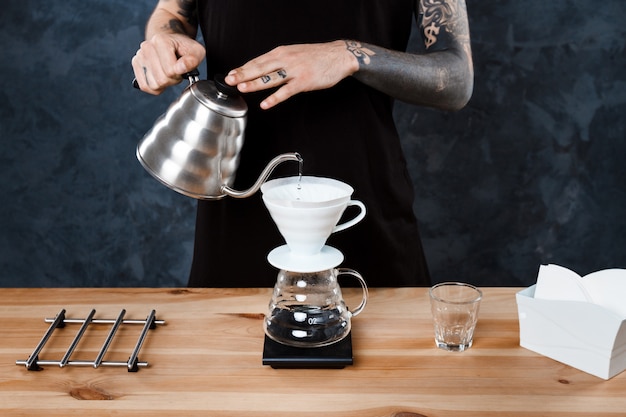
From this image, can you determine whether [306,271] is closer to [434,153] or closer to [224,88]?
[224,88]

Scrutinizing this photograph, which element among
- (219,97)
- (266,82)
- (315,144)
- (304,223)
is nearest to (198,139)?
(219,97)

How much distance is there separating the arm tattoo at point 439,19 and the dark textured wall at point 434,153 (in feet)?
3.26

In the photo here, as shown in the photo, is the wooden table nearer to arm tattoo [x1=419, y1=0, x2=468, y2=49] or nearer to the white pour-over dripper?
the white pour-over dripper

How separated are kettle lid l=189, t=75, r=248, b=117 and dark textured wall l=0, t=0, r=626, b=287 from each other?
5.21 feet

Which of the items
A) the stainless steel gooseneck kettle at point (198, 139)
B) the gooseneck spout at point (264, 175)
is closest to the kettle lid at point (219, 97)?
the stainless steel gooseneck kettle at point (198, 139)

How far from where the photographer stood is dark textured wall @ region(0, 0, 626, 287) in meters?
2.96

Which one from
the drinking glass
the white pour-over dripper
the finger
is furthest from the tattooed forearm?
the drinking glass

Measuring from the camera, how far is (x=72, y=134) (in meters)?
3.12

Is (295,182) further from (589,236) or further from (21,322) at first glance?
(589,236)

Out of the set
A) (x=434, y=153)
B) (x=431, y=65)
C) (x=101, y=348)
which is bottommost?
(x=434, y=153)

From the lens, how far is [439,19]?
199 cm

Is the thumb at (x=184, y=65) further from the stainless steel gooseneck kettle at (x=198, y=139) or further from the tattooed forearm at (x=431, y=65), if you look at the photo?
the tattooed forearm at (x=431, y=65)

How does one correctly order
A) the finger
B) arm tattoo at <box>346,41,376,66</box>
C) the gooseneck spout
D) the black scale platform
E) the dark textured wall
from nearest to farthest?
1. the black scale platform
2. the gooseneck spout
3. the finger
4. arm tattoo at <box>346,41,376,66</box>
5. the dark textured wall

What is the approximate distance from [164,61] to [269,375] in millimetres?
706
